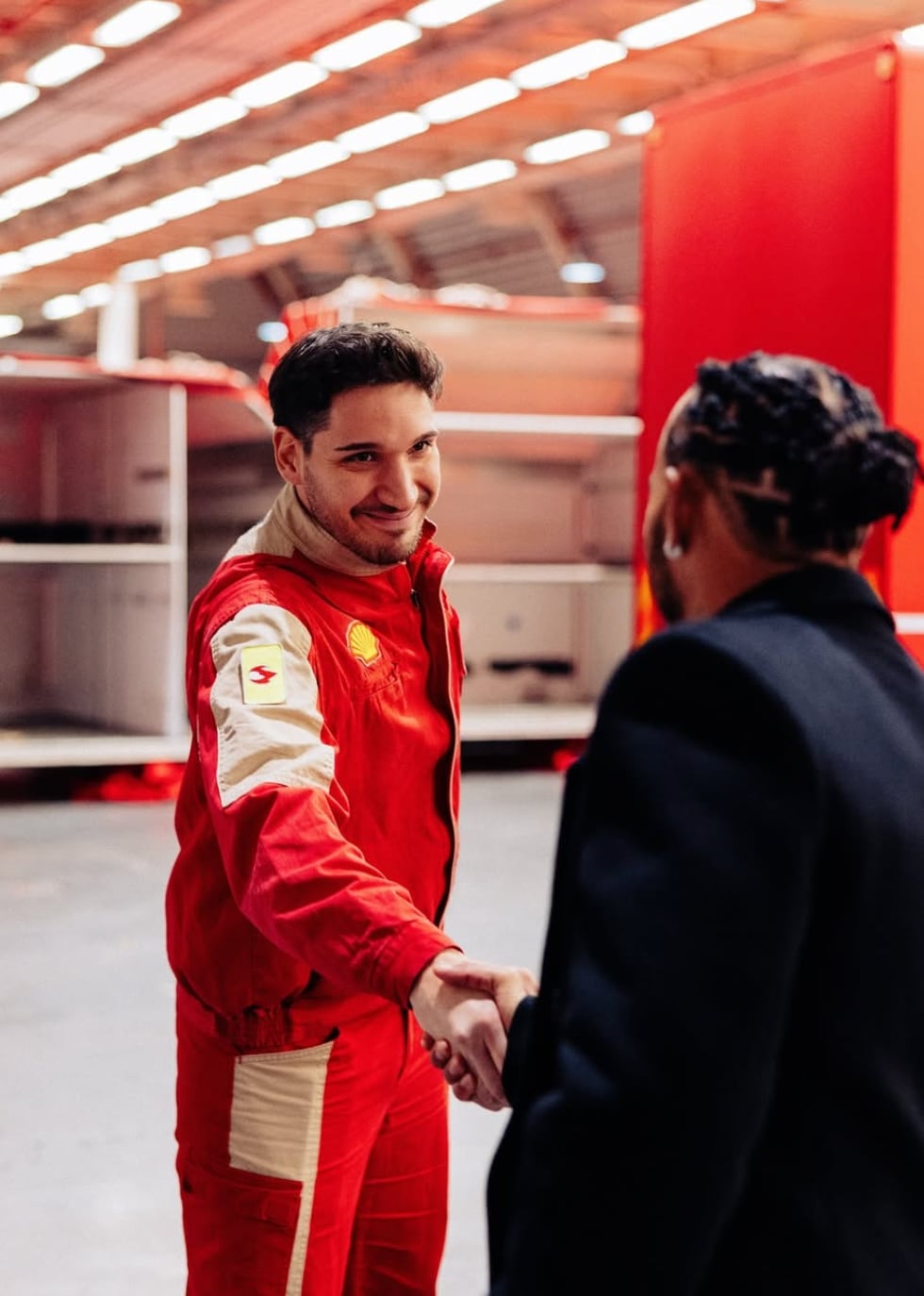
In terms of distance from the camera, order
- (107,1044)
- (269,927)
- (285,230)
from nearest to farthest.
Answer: (269,927)
(107,1044)
(285,230)

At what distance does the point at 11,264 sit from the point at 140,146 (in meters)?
8.95

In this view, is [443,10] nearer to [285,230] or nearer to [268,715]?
[285,230]

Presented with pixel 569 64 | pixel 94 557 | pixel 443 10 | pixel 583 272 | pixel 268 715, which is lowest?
pixel 268 715

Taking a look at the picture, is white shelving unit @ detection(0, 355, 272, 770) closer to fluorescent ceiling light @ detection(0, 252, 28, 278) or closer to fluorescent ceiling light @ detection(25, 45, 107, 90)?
fluorescent ceiling light @ detection(25, 45, 107, 90)

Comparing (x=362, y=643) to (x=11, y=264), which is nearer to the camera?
(x=362, y=643)

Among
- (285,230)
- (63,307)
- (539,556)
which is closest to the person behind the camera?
(539,556)

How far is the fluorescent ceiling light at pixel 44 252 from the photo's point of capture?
2355cm

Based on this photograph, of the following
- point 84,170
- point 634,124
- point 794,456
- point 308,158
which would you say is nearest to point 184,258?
point 84,170

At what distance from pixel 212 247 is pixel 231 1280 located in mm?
22582

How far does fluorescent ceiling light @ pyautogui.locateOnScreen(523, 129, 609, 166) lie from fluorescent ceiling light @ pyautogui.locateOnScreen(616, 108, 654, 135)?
17.9 inches

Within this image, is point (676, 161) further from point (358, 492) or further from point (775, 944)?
point (775, 944)

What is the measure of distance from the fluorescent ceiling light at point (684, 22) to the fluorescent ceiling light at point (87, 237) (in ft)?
36.0

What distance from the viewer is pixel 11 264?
25500 mm

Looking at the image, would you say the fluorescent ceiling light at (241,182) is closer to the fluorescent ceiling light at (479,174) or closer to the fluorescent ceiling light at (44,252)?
the fluorescent ceiling light at (479,174)
